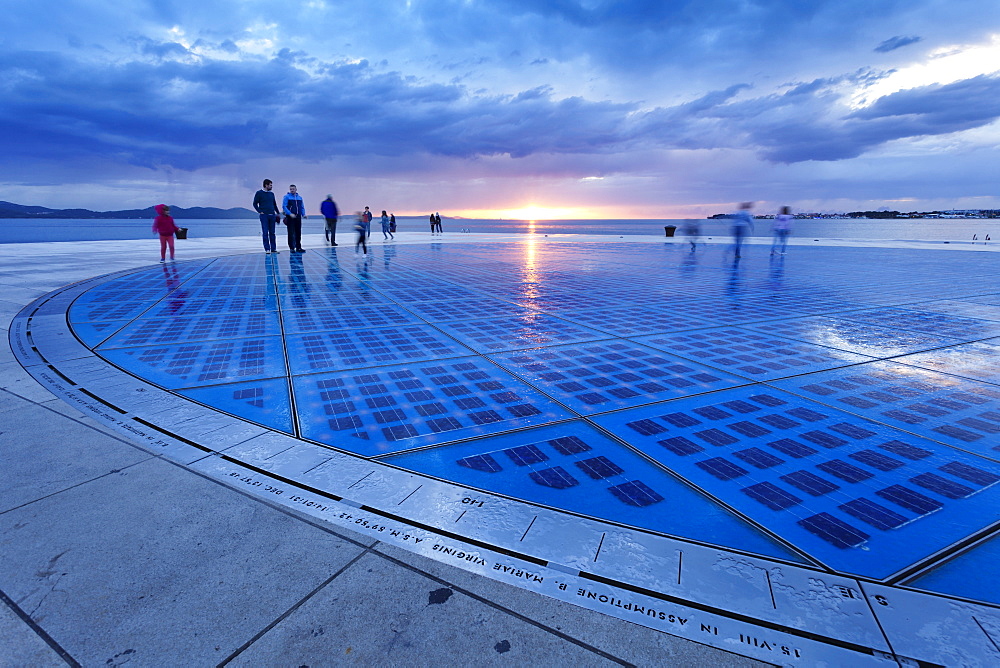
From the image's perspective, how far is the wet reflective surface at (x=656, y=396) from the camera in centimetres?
269

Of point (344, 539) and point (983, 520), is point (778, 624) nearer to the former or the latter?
point (983, 520)

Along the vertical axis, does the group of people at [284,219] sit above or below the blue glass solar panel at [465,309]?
above

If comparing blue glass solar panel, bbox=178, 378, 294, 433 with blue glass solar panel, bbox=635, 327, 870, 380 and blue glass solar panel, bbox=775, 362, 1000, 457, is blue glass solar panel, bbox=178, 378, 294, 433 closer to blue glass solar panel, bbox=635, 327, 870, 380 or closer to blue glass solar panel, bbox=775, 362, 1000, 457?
blue glass solar panel, bbox=635, 327, 870, 380

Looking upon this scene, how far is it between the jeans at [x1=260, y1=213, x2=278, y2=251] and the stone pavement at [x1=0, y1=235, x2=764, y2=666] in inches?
571

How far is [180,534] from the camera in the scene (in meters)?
2.34

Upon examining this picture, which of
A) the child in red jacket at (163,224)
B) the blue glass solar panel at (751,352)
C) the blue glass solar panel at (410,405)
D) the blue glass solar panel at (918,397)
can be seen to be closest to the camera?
the blue glass solar panel at (410,405)

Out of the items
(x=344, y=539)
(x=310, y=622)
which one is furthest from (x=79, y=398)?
(x=310, y=622)

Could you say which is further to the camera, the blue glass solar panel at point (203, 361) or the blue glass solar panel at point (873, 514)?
the blue glass solar panel at point (203, 361)

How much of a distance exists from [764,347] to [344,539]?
5424mm

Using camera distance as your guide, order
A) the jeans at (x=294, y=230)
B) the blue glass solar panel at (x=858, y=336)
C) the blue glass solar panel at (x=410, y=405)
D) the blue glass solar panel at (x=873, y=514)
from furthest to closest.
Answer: the jeans at (x=294, y=230) → the blue glass solar panel at (x=858, y=336) → the blue glass solar panel at (x=410, y=405) → the blue glass solar panel at (x=873, y=514)

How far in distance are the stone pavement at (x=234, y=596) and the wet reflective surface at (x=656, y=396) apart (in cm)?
79

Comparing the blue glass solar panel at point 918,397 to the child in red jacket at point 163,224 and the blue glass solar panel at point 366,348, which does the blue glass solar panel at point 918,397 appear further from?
the child in red jacket at point 163,224

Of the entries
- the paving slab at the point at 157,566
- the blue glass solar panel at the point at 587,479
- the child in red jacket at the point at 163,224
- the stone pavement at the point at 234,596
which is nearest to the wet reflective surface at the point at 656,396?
the blue glass solar panel at the point at 587,479

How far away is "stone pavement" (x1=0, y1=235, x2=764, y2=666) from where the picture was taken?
173cm
